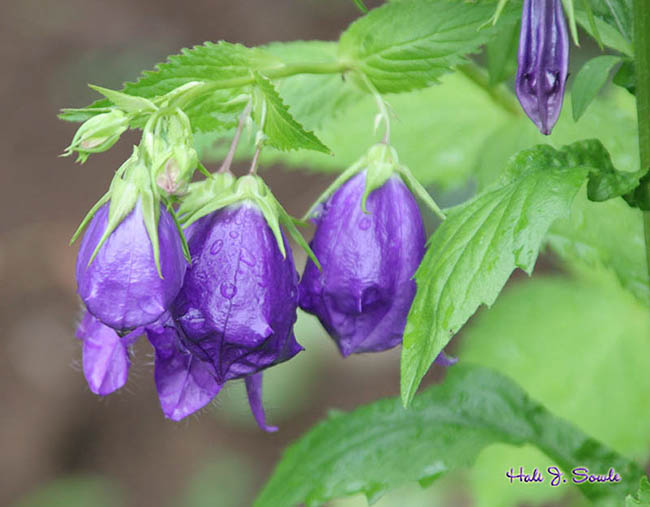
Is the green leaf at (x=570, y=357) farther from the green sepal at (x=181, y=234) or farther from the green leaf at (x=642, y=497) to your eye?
the green sepal at (x=181, y=234)

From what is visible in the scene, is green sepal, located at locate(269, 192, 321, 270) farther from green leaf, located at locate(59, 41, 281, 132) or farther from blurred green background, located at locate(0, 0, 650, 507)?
blurred green background, located at locate(0, 0, 650, 507)

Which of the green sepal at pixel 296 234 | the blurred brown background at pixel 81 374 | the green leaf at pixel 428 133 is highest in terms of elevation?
the green sepal at pixel 296 234

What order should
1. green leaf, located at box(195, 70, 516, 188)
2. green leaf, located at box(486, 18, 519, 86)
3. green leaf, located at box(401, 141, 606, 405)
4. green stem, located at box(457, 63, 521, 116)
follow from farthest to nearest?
green leaf, located at box(195, 70, 516, 188) → green stem, located at box(457, 63, 521, 116) → green leaf, located at box(486, 18, 519, 86) → green leaf, located at box(401, 141, 606, 405)

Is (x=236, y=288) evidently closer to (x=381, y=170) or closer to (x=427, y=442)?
(x=381, y=170)

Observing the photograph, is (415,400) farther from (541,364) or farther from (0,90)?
(0,90)

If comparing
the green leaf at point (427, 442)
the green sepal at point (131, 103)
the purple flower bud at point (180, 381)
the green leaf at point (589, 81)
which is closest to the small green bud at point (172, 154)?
the green sepal at point (131, 103)

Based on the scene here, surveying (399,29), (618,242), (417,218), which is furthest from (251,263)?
(618,242)

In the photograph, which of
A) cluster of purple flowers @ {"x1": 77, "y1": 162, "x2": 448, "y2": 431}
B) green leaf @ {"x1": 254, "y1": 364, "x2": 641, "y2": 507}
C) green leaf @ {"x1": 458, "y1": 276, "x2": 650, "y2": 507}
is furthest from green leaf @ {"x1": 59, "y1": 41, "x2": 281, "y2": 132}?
green leaf @ {"x1": 458, "y1": 276, "x2": 650, "y2": 507}
